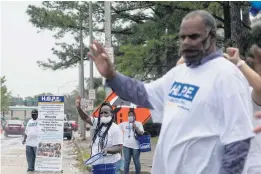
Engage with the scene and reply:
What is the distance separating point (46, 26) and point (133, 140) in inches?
738

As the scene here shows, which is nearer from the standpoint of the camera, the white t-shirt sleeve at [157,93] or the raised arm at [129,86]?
the raised arm at [129,86]

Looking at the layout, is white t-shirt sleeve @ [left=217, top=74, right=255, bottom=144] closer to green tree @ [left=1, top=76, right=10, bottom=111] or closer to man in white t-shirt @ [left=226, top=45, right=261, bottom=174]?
man in white t-shirt @ [left=226, top=45, right=261, bottom=174]

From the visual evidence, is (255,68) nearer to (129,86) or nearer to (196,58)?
(196,58)

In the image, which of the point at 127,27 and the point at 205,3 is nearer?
the point at 205,3

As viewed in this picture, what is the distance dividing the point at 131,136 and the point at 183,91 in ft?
33.5

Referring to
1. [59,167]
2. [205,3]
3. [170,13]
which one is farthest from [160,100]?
[170,13]

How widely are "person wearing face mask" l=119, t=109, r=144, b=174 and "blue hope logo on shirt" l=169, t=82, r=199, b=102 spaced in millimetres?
9849

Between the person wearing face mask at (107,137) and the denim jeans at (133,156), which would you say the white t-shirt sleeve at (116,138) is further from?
the denim jeans at (133,156)

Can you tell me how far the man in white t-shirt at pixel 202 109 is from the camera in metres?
3.54

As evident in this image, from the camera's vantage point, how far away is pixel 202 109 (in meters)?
3.59

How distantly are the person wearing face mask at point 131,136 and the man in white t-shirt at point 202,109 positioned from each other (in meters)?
9.88

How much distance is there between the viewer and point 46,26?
31.6 m

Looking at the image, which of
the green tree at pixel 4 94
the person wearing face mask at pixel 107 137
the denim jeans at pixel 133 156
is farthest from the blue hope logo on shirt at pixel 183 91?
the green tree at pixel 4 94

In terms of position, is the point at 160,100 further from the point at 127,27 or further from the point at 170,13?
the point at 127,27
